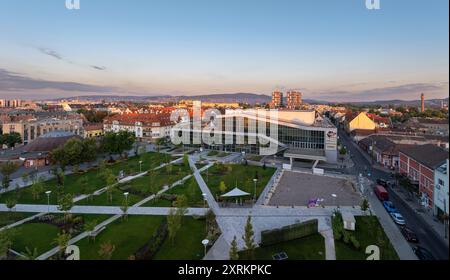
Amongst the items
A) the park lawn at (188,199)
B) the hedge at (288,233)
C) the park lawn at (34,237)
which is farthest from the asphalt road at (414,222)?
the park lawn at (34,237)

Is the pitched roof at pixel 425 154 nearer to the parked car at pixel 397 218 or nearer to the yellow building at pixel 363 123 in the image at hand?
the parked car at pixel 397 218

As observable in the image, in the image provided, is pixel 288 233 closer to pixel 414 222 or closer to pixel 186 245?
pixel 186 245

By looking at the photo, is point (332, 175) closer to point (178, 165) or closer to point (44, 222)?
point (178, 165)

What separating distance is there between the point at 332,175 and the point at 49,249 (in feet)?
74.3

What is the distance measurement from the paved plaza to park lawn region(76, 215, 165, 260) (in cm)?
818

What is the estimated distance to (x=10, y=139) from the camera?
134 ft

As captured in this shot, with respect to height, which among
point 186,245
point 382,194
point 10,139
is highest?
point 10,139

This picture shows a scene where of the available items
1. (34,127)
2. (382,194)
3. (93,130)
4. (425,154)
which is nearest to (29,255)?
(382,194)

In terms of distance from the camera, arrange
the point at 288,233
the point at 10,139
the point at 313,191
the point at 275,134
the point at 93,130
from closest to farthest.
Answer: the point at 288,233, the point at 313,191, the point at 275,134, the point at 10,139, the point at 93,130

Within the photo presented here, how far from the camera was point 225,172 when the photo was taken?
2694 centimetres

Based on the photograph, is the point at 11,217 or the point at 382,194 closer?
the point at 11,217

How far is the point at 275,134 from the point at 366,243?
23.1 metres

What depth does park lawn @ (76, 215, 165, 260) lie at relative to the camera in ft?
38.8

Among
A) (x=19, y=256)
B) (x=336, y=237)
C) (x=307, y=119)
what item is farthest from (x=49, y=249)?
(x=307, y=119)
